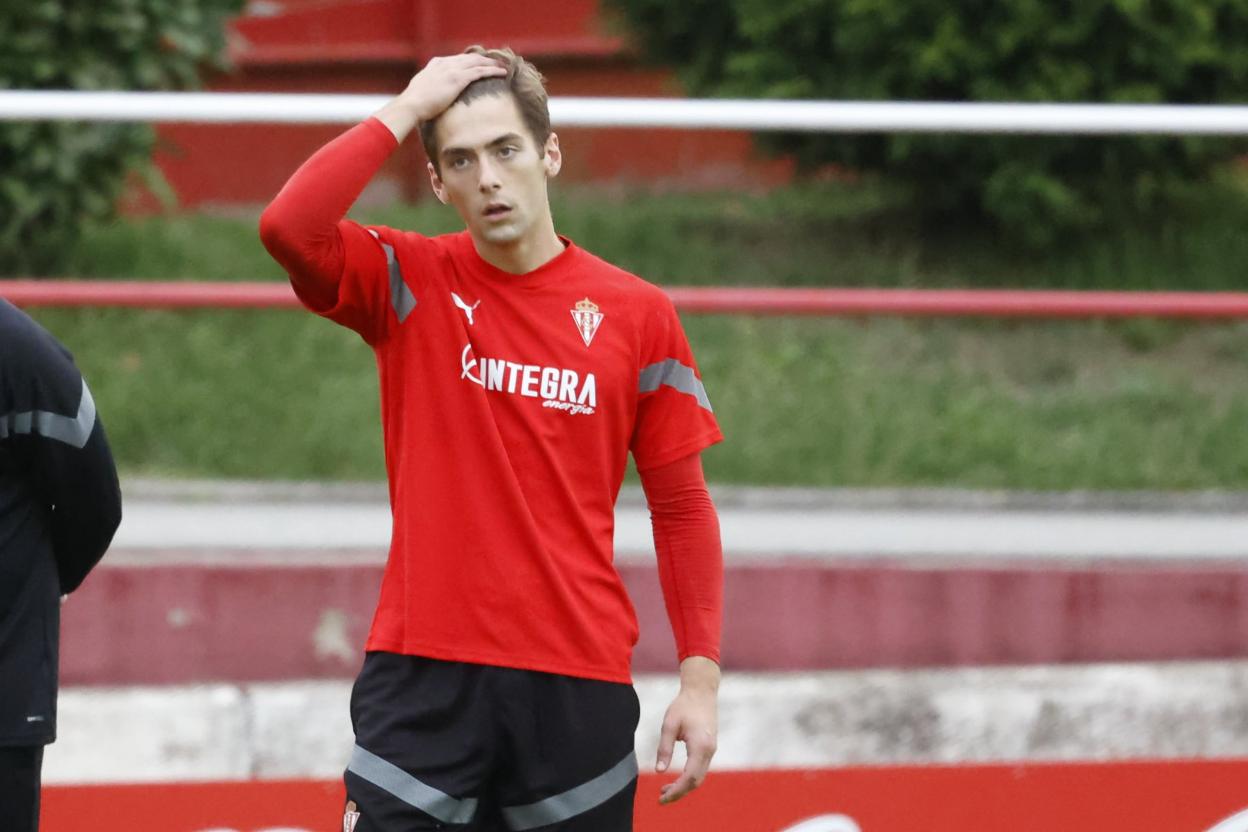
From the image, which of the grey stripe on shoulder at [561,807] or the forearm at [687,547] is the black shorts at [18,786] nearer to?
the grey stripe on shoulder at [561,807]

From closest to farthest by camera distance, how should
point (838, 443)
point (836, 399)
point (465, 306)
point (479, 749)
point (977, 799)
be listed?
point (479, 749) < point (465, 306) < point (977, 799) < point (838, 443) < point (836, 399)

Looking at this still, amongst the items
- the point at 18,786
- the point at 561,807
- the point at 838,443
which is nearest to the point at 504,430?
the point at 561,807

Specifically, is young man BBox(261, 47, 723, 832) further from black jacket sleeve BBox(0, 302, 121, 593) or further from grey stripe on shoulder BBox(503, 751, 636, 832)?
Answer: black jacket sleeve BBox(0, 302, 121, 593)

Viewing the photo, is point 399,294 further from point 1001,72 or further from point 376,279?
point 1001,72

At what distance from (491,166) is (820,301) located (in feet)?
7.98

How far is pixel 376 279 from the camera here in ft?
9.56

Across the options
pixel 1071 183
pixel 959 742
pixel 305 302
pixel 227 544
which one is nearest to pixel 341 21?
pixel 1071 183

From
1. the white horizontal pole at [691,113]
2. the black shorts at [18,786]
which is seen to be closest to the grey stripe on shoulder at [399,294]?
the black shorts at [18,786]

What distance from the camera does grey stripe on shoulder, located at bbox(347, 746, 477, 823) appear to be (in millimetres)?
2818

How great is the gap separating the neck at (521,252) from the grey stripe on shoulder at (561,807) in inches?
30.8

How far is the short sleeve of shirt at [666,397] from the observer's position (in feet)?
9.82

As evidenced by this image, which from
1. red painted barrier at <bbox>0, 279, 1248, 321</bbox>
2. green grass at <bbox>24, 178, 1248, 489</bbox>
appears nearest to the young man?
red painted barrier at <bbox>0, 279, 1248, 321</bbox>

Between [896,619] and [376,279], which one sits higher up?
[376,279]

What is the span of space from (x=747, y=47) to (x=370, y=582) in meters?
2.95
